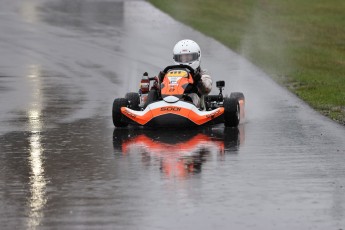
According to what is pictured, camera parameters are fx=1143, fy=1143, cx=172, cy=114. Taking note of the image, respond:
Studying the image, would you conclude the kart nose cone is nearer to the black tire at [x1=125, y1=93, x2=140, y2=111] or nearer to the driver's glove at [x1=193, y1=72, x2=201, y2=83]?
the driver's glove at [x1=193, y1=72, x2=201, y2=83]

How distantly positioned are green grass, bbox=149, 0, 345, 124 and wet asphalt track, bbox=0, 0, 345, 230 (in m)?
0.81

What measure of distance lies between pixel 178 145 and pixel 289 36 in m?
22.0

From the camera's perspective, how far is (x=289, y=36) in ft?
125

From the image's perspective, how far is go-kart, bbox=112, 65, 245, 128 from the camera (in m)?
18.1

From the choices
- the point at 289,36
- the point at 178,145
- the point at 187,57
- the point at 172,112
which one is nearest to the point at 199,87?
the point at 187,57

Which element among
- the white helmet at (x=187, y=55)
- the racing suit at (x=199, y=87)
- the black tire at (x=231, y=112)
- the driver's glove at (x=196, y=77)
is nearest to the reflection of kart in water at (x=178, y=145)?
the black tire at (x=231, y=112)

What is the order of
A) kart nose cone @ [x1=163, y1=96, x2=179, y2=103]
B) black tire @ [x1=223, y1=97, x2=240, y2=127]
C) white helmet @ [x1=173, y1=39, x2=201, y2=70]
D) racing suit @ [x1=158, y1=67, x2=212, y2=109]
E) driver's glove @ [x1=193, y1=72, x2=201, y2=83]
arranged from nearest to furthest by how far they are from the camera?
1. kart nose cone @ [x1=163, y1=96, x2=179, y2=103]
2. black tire @ [x1=223, y1=97, x2=240, y2=127]
3. racing suit @ [x1=158, y1=67, x2=212, y2=109]
4. driver's glove @ [x1=193, y1=72, x2=201, y2=83]
5. white helmet @ [x1=173, y1=39, x2=201, y2=70]

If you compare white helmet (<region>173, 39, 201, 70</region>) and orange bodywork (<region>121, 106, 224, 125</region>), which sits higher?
white helmet (<region>173, 39, 201, 70</region>)

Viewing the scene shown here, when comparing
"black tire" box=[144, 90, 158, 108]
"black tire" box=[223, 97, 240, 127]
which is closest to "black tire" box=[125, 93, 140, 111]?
"black tire" box=[144, 90, 158, 108]

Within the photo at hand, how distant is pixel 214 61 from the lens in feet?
99.2

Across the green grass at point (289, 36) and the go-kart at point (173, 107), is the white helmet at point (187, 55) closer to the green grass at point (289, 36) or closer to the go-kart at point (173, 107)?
the go-kart at point (173, 107)

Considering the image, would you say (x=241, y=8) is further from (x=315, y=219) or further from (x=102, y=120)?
(x=315, y=219)

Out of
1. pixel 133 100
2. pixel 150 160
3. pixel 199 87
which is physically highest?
pixel 199 87

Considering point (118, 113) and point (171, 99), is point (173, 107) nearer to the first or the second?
point (171, 99)
